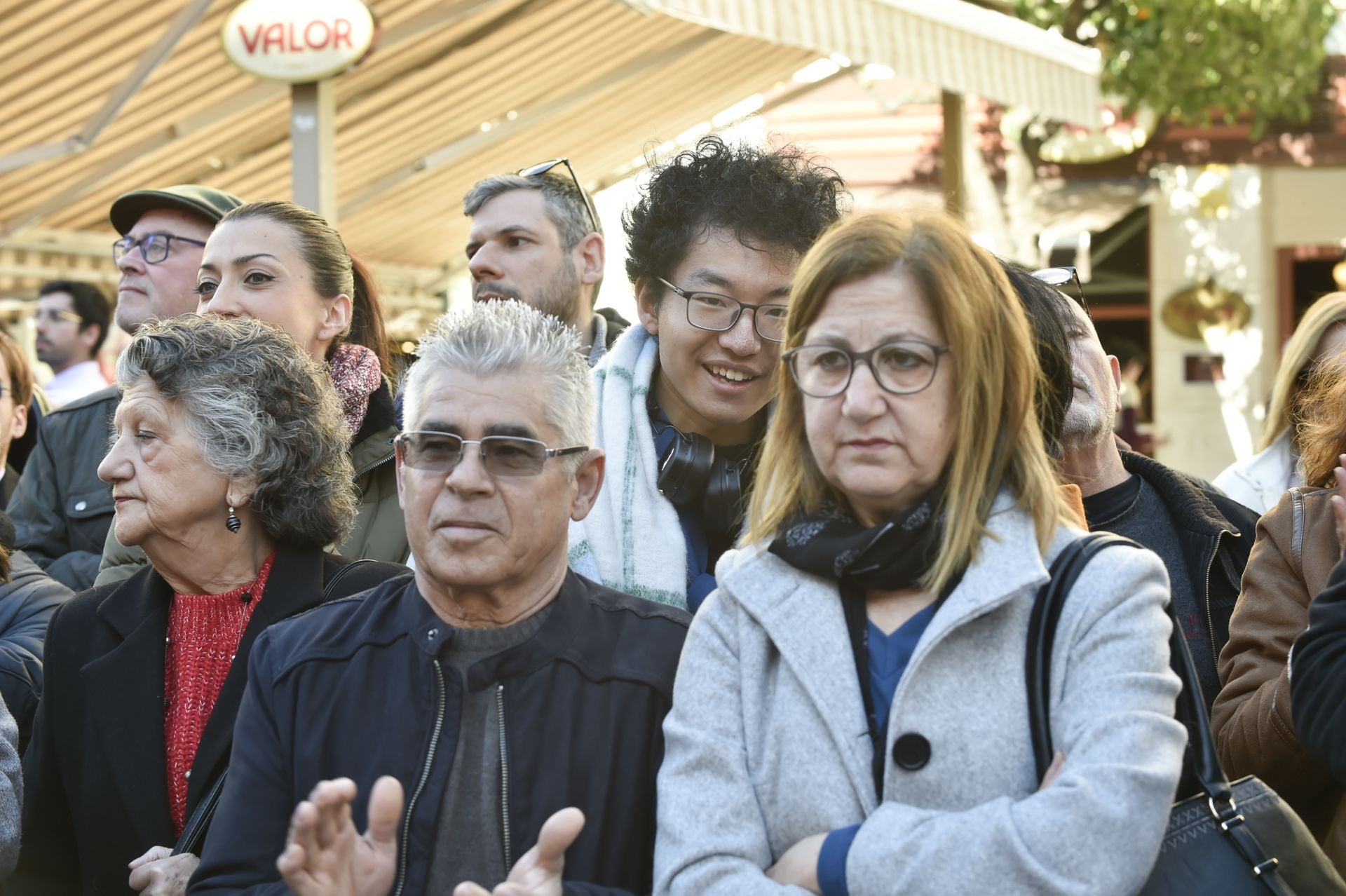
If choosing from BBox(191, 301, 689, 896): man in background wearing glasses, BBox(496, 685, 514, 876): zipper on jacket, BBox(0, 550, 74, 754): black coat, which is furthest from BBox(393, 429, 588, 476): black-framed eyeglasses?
BBox(0, 550, 74, 754): black coat

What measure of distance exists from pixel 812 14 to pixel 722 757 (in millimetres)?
4900

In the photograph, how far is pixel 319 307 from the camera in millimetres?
4168

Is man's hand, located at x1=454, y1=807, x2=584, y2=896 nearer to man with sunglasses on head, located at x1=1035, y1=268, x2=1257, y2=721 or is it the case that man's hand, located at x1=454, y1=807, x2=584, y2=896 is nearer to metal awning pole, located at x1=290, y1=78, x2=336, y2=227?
man with sunglasses on head, located at x1=1035, y1=268, x2=1257, y2=721

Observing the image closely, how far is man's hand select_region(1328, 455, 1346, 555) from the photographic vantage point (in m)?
2.98

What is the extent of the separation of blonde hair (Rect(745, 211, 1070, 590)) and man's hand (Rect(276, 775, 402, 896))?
2.39ft

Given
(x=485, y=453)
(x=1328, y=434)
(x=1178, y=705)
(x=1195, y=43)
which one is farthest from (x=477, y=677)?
(x=1195, y=43)

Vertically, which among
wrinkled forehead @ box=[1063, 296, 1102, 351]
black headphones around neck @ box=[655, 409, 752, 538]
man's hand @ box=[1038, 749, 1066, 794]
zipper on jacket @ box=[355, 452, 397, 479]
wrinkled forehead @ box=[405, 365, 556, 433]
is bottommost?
man's hand @ box=[1038, 749, 1066, 794]

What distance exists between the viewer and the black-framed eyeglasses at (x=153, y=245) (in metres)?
4.65

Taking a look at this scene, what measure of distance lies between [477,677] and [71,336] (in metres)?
5.70

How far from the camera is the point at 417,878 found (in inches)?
97.2

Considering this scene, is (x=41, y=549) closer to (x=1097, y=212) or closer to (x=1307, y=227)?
(x=1097, y=212)

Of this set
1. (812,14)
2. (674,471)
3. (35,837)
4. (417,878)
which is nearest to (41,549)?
(35,837)

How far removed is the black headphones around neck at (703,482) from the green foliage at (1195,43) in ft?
29.6

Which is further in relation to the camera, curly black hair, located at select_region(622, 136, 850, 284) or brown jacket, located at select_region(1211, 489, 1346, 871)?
curly black hair, located at select_region(622, 136, 850, 284)
